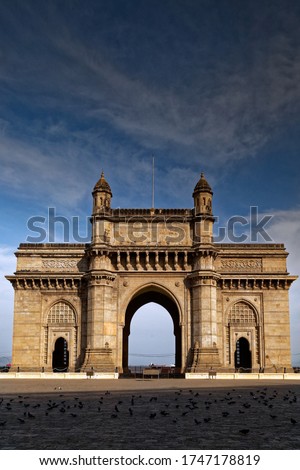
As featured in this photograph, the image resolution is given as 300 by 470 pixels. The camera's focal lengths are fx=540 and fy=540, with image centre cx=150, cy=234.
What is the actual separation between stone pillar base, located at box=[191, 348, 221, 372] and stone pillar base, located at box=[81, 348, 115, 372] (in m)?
6.00

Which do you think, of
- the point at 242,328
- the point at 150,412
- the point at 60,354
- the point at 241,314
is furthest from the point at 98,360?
the point at 150,412

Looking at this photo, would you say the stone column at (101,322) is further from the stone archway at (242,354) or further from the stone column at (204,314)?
the stone archway at (242,354)

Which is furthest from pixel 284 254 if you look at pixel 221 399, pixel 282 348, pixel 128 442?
pixel 128 442

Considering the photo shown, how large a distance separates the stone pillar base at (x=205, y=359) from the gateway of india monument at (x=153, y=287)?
0.57 meters

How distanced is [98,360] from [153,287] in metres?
7.10

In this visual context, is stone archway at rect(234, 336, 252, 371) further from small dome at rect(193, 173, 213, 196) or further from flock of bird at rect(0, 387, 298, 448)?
flock of bird at rect(0, 387, 298, 448)

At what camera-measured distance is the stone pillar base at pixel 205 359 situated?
3859 cm

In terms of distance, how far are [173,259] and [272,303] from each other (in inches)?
333

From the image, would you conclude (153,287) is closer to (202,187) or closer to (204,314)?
(204,314)

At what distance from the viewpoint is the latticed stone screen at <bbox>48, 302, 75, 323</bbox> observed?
41.9 m

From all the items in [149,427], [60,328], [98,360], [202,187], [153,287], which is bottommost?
[98,360]

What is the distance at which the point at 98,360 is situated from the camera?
3891 cm

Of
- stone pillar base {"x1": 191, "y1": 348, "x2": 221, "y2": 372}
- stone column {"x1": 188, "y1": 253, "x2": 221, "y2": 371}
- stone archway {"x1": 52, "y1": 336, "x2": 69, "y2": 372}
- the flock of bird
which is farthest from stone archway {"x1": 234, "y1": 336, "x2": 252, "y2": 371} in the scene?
the flock of bird
